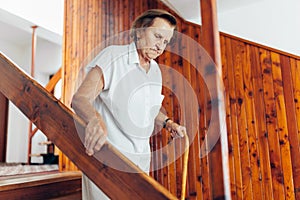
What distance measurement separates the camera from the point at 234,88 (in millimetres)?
2748

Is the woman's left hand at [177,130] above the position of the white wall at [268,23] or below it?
below

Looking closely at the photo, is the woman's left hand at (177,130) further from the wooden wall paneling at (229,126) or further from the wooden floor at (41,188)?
the wooden wall paneling at (229,126)

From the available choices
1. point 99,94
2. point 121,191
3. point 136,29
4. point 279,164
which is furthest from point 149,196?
point 279,164

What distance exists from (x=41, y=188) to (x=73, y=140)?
3.14 feet

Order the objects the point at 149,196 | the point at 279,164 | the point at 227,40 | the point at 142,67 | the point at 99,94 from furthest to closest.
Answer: the point at 227,40, the point at 279,164, the point at 142,67, the point at 99,94, the point at 149,196

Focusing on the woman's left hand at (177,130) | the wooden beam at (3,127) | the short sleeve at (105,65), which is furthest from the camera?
the wooden beam at (3,127)

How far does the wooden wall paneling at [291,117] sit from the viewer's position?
7.83ft

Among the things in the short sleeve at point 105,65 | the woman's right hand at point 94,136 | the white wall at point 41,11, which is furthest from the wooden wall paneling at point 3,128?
the woman's right hand at point 94,136

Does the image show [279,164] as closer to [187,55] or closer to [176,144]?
[176,144]

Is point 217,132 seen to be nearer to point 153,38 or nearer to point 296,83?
point 153,38

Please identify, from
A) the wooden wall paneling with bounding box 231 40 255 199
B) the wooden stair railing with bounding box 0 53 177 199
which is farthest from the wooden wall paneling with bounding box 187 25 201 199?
the wooden stair railing with bounding box 0 53 177 199

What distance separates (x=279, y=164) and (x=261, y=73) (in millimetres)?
800

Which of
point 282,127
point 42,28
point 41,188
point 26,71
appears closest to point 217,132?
point 41,188

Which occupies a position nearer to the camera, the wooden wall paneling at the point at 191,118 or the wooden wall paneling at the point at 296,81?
the wooden wall paneling at the point at 296,81
